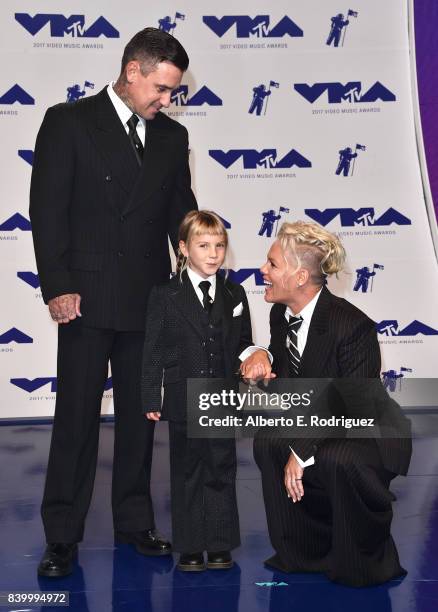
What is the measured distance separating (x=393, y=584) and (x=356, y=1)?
4.20 meters

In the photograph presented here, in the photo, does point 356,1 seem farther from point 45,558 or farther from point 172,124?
point 45,558

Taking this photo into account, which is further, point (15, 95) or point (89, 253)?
point (15, 95)

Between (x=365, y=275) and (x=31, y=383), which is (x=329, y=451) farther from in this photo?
(x=31, y=383)

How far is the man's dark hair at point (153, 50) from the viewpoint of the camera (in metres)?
3.09

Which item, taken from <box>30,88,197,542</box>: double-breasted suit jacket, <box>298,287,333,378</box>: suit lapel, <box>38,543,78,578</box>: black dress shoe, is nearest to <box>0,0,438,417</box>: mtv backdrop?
<box>30,88,197,542</box>: double-breasted suit jacket

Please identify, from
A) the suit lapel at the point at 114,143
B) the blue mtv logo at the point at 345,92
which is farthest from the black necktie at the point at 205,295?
the blue mtv logo at the point at 345,92

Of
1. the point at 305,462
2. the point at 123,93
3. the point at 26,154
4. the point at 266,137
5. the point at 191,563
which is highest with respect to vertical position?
the point at 266,137

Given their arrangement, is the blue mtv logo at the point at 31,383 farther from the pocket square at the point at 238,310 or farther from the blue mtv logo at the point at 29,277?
the pocket square at the point at 238,310

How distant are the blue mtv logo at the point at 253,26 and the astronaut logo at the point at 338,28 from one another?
8.0 inches

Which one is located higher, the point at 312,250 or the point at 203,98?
the point at 203,98

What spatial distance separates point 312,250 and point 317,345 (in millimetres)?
323

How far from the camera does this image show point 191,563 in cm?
314

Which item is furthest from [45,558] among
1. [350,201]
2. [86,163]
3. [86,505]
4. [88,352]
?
[350,201]

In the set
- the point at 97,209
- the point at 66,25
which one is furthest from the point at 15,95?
the point at 97,209
